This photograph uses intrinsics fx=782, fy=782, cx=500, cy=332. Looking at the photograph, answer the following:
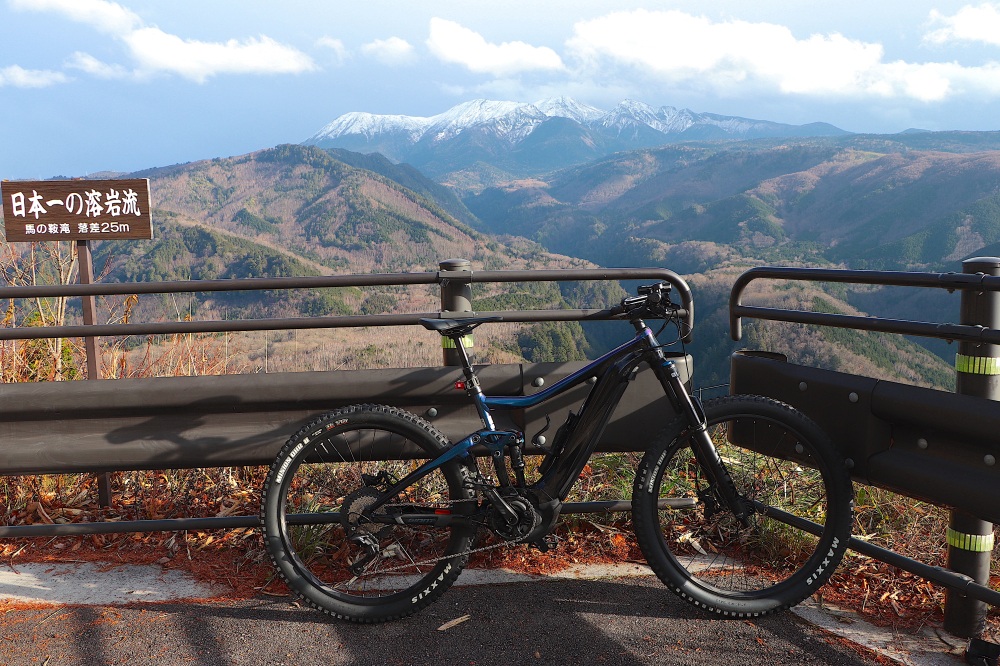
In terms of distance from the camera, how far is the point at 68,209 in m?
4.72

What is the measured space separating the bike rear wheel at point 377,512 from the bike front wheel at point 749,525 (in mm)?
831

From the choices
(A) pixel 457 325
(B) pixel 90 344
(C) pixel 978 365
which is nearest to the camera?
(C) pixel 978 365

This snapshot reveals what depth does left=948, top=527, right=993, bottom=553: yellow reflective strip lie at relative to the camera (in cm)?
311

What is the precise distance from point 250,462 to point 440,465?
1055mm

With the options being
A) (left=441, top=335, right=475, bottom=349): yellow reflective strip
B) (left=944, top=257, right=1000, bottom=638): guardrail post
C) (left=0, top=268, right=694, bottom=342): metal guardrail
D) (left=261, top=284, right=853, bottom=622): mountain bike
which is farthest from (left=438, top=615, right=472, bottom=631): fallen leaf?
(left=944, top=257, right=1000, bottom=638): guardrail post

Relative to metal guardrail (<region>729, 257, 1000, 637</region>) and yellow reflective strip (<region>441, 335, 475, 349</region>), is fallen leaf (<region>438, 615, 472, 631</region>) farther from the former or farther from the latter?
metal guardrail (<region>729, 257, 1000, 637</region>)

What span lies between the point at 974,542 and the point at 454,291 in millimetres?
2524

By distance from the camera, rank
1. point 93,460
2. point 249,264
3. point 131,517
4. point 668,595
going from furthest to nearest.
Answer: point 249,264 < point 131,517 < point 93,460 < point 668,595

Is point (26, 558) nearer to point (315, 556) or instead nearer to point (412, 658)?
point (315, 556)

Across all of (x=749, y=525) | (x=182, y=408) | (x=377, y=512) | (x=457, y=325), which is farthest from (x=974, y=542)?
(x=182, y=408)

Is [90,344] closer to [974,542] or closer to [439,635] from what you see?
[439,635]

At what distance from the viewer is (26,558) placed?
400 cm

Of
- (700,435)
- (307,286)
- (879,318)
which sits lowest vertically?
(700,435)

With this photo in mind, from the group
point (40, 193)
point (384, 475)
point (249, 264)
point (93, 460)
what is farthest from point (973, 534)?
point (249, 264)
